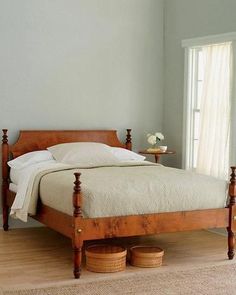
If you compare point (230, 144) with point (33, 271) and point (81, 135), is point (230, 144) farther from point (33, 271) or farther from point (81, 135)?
point (33, 271)

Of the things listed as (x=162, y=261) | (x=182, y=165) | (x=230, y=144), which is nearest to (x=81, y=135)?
(x=182, y=165)

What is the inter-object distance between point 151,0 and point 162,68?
0.81 m

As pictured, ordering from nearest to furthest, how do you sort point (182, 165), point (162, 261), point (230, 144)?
point (162, 261) < point (230, 144) < point (182, 165)

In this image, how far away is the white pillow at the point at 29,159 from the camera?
5781 millimetres

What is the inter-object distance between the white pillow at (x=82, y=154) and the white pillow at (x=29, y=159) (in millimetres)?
84

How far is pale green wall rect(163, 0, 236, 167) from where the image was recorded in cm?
618

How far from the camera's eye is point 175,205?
472 centimetres

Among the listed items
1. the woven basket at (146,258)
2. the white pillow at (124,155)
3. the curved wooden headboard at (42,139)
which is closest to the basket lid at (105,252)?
the woven basket at (146,258)

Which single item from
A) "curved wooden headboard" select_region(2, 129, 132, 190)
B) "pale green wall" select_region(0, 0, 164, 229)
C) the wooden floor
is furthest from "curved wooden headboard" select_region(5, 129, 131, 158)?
the wooden floor

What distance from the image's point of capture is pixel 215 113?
19.9 ft

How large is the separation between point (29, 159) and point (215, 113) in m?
1.97

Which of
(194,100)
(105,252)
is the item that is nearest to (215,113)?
(194,100)

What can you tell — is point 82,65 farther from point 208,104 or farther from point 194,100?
point 208,104

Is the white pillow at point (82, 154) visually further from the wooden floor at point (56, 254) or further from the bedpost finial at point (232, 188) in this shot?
the bedpost finial at point (232, 188)
